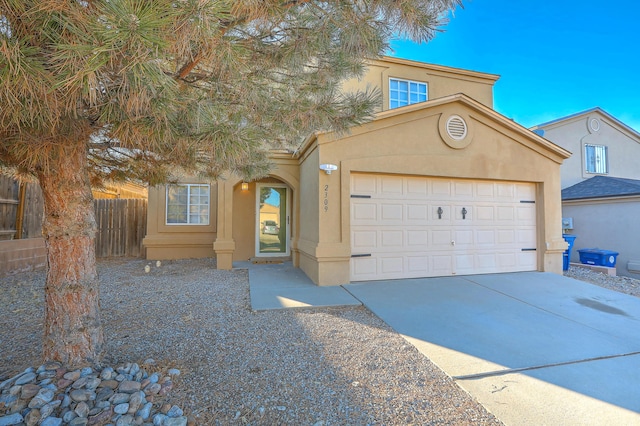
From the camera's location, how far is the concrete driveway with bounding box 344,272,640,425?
244 centimetres

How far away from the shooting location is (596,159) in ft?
45.8

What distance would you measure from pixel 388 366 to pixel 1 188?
953 centimetres

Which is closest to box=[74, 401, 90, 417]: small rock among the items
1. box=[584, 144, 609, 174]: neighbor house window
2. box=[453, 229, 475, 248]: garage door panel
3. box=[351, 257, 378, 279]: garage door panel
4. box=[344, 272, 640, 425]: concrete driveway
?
box=[344, 272, 640, 425]: concrete driveway

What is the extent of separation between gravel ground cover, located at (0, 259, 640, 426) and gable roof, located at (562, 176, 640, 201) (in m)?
11.2

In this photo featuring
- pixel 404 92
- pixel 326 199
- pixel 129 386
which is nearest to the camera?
pixel 129 386

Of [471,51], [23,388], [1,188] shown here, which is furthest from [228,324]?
[471,51]

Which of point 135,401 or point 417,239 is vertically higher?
point 417,239

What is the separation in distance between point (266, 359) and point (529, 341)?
10.2 feet

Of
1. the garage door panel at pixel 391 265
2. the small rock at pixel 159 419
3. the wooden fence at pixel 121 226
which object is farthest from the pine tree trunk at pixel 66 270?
the wooden fence at pixel 121 226

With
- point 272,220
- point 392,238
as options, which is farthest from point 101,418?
point 272,220

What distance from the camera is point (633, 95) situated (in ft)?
51.2

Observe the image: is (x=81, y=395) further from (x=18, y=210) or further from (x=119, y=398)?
(x=18, y=210)

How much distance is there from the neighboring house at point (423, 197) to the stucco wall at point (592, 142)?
7329 millimetres

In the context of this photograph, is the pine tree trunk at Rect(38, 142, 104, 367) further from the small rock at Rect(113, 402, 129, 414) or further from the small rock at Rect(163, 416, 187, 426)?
the small rock at Rect(163, 416, 187, 426)
